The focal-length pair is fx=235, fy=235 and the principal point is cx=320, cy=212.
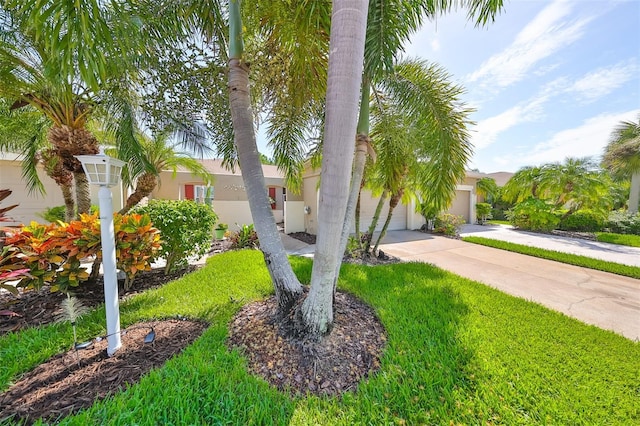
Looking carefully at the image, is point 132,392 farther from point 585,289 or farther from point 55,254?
point 585,289

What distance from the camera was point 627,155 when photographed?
41.3 ft

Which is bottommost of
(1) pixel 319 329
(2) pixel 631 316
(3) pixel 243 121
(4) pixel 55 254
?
(2) pixel 631 316

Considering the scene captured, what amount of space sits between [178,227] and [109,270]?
8.73ft

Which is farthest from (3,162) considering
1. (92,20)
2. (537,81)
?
(537,81)

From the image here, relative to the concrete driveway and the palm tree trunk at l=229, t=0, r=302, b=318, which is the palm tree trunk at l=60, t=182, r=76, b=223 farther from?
the concrete driveway

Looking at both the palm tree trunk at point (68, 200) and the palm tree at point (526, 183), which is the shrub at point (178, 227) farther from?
the palm tree at point (526, 183)

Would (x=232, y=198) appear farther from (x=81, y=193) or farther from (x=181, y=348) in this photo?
(x=181, y=348)

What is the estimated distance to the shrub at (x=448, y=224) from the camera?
11.3 metres

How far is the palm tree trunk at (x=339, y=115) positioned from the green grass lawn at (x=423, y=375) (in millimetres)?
1345

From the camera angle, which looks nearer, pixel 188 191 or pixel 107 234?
pixel 107 234

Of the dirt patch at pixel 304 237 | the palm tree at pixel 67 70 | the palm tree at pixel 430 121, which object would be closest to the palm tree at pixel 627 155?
the palm tree at pixel 430 121

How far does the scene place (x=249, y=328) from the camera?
3.08 metres

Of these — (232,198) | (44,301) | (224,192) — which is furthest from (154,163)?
(232,198)

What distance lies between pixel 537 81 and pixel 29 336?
10952 millimetres
